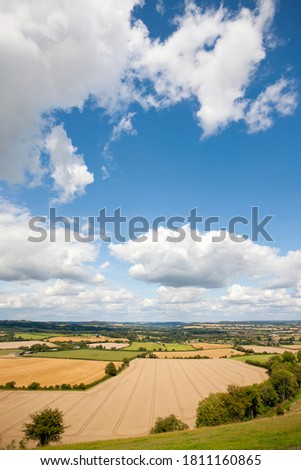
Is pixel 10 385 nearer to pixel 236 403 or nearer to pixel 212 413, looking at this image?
pixel 212 413

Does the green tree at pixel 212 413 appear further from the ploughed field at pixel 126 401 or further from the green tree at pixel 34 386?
the green tree at pixel 34 386

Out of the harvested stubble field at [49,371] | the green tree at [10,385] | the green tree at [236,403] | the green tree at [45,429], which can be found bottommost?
the harvested stubble field at [49,371]

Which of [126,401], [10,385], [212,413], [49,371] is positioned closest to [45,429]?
[212,413]

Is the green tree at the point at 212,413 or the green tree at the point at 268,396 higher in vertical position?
the green tree at the point at 212,413

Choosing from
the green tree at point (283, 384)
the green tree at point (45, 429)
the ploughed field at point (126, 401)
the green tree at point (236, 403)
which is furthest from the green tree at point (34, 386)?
the green tree at point (283, 384)
